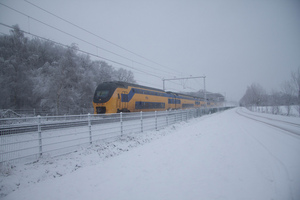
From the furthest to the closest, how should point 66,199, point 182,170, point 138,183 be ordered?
point 182,170
point 138,183
point 66,199

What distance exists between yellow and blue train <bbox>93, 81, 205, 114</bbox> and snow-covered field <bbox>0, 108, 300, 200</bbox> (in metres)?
9.23

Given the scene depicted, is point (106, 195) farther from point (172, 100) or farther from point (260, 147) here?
point (172, 100)

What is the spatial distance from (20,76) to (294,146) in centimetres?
3205

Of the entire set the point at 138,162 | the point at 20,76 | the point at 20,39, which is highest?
the point at 20,39

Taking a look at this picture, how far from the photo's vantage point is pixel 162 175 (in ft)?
11.4

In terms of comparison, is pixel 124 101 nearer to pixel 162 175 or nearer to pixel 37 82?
pixel 162 175

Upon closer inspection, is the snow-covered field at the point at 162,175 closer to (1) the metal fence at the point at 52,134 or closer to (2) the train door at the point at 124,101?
(1) the metal fence at the point at 52,134

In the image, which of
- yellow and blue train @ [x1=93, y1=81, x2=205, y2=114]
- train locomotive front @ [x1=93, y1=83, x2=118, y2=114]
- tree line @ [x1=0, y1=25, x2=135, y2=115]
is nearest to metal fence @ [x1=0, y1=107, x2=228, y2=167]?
train locomotive front @ [x1=93, y1=83, x2=118, y2=114]

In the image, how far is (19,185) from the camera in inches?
126

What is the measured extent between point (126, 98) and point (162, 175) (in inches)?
504

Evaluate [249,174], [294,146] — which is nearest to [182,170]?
[249,174]

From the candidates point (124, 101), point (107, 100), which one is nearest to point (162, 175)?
point (107, 100)

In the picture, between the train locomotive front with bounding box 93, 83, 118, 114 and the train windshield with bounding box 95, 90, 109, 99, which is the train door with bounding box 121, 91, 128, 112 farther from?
the train windshield with bounding box 95, 90, 109, 99

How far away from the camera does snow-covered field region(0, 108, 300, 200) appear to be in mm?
2770
